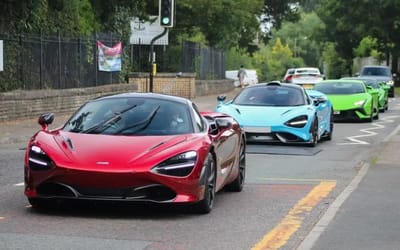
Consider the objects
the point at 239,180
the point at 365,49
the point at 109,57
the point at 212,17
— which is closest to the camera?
the point at 239,180

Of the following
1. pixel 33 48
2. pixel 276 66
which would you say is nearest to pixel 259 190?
pixel 33 48

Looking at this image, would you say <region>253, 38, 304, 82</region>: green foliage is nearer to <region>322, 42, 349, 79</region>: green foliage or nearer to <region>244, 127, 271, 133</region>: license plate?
<region>322, 42, 349, 79</region>: green foliage

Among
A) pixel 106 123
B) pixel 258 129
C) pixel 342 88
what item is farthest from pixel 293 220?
pixel 342 88

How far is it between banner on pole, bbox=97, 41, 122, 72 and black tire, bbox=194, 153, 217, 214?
65.4 ft

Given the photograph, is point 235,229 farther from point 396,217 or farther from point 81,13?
point 81,13

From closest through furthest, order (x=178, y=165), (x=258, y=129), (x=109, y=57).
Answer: (x=178, y=165) → (x=258, y=129) → (x=109, y=57)

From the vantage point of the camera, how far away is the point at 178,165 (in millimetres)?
8000

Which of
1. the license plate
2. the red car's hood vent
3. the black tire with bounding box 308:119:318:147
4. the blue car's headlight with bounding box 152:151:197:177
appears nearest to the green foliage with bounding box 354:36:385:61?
the black tire with bounding box 308:119:318:147

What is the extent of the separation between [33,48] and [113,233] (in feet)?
56.0

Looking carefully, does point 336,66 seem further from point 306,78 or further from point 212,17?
point 212,17

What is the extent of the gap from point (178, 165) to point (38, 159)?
1.43 m

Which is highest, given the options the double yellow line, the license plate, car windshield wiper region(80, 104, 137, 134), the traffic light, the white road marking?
the traffic light

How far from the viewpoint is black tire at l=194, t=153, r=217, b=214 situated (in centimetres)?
840

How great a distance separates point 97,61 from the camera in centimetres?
2809
